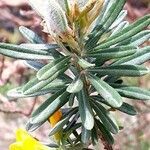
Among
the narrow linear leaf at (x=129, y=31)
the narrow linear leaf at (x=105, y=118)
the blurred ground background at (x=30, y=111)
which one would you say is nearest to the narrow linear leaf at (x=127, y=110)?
the narrow linear leaf at (x=105, y=118)

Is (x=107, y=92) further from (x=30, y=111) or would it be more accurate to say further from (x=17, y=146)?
(x=30, y=111)

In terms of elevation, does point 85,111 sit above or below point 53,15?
below

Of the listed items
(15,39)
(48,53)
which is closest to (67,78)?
(48,53)

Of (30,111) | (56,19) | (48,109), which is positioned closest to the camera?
(56,19)

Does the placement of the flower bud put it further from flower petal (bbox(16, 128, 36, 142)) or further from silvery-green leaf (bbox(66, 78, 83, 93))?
flower petal (bbox(16, 128, 36, 142))

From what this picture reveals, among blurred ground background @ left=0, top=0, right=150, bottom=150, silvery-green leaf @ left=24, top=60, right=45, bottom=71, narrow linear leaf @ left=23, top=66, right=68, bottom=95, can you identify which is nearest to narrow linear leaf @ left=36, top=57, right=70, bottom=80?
narrow linear leaf @ left=23, top=66, right=68, bottom=95

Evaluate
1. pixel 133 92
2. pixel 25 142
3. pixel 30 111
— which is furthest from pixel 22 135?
pixel 30 111
